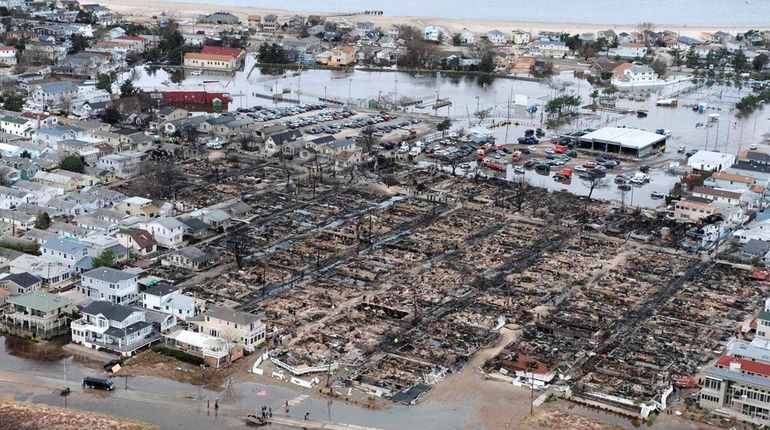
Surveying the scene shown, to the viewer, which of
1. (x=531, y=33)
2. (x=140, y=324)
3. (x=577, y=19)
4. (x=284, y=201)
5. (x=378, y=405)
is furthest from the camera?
(x=577, y=19)

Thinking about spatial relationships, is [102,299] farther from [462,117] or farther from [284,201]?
[462,117]

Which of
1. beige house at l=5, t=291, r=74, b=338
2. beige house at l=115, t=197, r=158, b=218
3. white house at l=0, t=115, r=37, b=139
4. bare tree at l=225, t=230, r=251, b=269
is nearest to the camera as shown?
beige house at l=5, t=291, r=74, b=338

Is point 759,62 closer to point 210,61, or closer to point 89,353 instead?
point 210,61

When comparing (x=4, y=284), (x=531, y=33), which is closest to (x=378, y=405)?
(x=4, y=284)

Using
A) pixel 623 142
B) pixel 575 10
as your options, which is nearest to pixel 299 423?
pixel 623 142

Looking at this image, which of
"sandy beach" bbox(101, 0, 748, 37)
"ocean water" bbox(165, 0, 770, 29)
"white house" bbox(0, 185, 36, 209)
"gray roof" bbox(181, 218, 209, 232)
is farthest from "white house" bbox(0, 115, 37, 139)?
"ocean water" bbox(165, 0, 770, 29)

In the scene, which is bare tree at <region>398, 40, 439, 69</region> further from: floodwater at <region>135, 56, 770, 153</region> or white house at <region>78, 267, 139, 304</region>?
white house at <region>78, 267, 139, 304</region>
